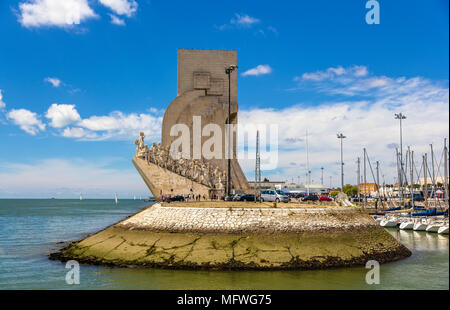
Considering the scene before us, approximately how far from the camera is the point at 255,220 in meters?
16.6

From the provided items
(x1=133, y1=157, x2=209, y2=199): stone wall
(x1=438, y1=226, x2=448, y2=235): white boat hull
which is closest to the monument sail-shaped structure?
(x1=133, y1=157, x2=209, y2=199): stone wall

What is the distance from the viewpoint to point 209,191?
1928 inches

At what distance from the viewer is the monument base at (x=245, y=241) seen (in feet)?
49.0

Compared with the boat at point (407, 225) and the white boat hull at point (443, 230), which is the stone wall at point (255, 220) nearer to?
the white boat hull at point (443, 230)

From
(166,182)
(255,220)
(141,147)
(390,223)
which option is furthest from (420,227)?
(141,147)

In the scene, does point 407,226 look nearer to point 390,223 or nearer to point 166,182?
point 390,223

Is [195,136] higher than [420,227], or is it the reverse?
[195,136]

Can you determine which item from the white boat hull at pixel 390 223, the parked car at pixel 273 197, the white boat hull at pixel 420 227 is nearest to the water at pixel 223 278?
the parked car at pixel 273 197

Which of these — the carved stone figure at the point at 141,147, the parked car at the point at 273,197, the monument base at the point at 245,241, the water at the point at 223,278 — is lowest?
the water at the point at 223,278

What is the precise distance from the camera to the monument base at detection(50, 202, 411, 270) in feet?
49.0

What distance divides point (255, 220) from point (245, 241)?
3.97 feet

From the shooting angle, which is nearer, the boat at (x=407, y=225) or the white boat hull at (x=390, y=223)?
the boat at (x=407, y=225)

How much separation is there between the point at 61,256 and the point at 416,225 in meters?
27.9

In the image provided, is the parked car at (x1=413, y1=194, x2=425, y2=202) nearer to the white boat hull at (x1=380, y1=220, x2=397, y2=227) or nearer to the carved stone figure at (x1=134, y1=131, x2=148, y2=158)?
the white boat hull at (x1=380, y1=220, x2=397, y2=227)
